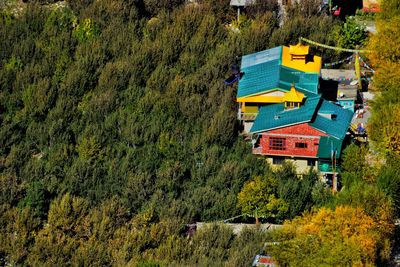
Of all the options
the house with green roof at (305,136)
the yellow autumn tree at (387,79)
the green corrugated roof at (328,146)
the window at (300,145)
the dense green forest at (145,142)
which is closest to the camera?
the dense green forest at (145,142)

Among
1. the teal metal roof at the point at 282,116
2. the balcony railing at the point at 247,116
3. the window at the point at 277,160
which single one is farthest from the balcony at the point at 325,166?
the balcony railing at the point at 247,116

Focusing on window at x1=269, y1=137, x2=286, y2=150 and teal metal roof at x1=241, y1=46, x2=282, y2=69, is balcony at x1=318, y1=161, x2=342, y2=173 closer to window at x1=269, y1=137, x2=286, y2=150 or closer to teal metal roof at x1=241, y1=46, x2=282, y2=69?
window at x1=269, y1=137, x2=286, y2=150

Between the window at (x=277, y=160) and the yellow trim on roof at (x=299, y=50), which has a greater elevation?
the yellow trim on roof at (x=299, y=50)

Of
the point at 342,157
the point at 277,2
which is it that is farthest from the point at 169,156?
the point at 277,2

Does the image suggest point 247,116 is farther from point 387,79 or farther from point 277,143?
point 387,79

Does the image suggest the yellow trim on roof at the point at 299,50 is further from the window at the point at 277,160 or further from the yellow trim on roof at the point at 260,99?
the window at the point at 277,160
